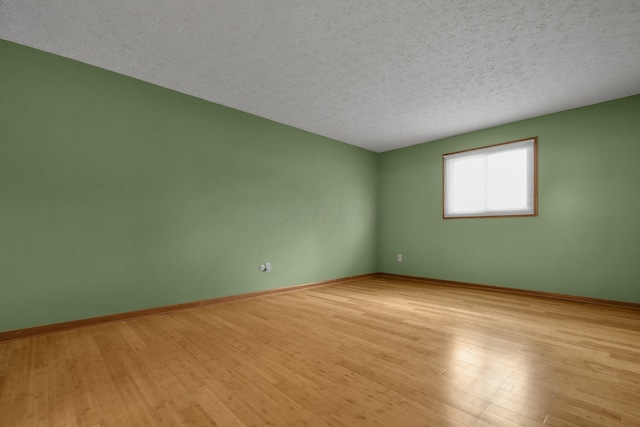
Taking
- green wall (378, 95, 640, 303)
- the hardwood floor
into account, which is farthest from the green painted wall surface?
green wall (378, 95, 640, 303)

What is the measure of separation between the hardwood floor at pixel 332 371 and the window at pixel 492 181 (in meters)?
1.73

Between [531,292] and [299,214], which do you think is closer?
[531,292]

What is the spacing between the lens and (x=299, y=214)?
15.0 ft

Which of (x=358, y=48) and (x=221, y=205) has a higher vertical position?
(x=358, y=48)

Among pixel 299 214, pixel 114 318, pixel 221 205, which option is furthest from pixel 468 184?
pixel 114 318

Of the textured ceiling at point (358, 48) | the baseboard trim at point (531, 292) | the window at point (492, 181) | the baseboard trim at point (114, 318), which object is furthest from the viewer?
the window at point (492, 181)

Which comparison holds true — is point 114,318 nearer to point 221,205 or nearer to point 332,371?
point 221,205

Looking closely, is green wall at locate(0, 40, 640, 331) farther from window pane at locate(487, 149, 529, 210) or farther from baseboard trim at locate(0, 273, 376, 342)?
window pane at locate(487, 149, 529, 210)

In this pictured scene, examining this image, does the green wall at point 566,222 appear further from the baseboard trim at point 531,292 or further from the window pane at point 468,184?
the window pane at point 468,184

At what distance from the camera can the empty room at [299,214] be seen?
163cm

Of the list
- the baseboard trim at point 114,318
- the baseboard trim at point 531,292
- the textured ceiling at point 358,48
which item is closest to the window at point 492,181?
the textured ceiling at point 358,48

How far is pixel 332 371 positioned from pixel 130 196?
8.89 feet

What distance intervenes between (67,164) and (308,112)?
110 inches

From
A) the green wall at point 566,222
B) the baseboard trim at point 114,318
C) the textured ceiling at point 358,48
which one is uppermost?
the textured ceiling at point 358,48
